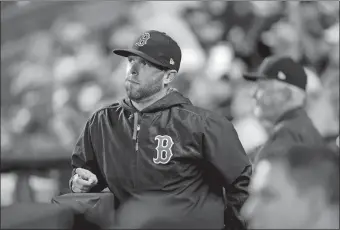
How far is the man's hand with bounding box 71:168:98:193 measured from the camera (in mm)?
Answer: 2801

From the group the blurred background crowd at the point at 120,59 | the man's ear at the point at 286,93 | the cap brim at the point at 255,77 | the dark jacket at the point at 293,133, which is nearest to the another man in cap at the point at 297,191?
the dark jacket at the point at 293,133

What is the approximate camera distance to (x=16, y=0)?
24.1ft

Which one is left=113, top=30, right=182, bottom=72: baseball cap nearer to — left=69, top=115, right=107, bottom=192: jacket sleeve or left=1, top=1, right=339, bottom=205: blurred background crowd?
left=69, top=115, right=107, bottom=192: jacket sleeve

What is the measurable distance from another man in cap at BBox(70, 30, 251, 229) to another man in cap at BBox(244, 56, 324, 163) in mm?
1098

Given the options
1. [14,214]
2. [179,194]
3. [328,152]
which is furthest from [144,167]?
[328,152]

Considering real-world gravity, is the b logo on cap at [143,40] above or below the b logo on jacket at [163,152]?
above

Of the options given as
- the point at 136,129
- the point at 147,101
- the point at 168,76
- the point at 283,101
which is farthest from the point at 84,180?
the point at 283,101

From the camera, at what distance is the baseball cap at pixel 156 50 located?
288 centimetres

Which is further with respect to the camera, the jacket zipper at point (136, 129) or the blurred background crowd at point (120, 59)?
the blurred background crowd at point (120, 59)

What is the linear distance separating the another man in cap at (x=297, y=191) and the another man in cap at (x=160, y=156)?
956mm

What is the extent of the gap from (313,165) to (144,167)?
113cm

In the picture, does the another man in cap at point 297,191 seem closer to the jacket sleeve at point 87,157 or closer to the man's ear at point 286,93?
the jacket sleeve at point 87,157

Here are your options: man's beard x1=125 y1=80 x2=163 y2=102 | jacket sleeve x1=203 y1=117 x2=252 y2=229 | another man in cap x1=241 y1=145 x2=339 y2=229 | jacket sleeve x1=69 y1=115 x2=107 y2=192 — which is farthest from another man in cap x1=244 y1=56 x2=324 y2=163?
another man in cap x1=241 y1=145 x2=339 y2=229

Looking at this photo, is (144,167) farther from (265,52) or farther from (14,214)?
(265,52)
